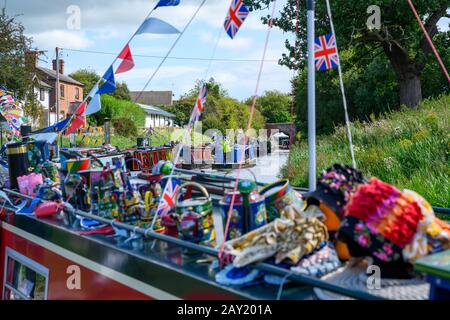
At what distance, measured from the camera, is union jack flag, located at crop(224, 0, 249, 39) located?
12.8 feet

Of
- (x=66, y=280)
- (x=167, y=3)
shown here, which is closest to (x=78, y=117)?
(x=167, y=3)

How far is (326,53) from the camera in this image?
13.0 ft

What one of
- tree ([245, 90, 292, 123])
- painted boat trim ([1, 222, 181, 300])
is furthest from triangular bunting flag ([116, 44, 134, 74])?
tree ([245, 90, 292, 123])

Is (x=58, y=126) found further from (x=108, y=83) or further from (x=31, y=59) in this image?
(x=31, y=59)

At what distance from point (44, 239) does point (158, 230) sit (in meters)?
1.26

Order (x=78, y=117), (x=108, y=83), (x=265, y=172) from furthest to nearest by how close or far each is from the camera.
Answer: (x=265, y=172) → (x=78, y=117) → (x=108, y=83)

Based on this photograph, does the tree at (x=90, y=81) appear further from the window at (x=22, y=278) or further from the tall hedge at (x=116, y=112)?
the window at (x=22, y=278)

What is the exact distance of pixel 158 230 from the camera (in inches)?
128

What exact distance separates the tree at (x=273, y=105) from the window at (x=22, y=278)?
68.5m

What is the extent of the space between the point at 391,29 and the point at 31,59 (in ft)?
56.3

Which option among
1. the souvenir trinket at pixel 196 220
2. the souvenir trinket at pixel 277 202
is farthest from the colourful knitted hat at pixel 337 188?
the souvenir trinket at pixel 196 220

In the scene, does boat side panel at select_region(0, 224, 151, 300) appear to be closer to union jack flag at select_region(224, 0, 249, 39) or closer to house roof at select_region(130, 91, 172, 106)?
union jack flag at select_region(224, 0, 249, 39)
